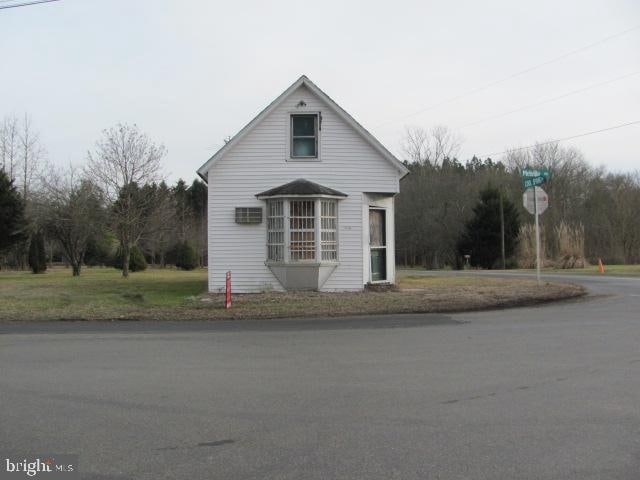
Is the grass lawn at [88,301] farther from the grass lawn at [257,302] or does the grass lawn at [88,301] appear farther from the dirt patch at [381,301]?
the dirt patch at [381,301]

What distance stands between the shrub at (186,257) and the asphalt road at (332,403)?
35.6 metres

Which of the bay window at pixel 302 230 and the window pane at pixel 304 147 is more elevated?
the window pane at pixel 304 147

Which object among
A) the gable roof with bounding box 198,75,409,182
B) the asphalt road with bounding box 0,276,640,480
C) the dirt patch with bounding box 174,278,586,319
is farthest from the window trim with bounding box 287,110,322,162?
the asphalt road with bounding box 0,276,640,480

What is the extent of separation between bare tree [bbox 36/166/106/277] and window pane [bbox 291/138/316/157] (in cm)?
1484

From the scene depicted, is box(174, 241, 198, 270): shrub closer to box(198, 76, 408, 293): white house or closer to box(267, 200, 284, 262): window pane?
box(198, 76, 408, 293): white house

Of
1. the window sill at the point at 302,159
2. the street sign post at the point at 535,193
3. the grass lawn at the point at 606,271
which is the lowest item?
the grass lawn at the point at 606,271

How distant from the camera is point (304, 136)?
18.8 metres

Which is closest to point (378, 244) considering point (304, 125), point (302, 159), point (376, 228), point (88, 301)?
point (376, 228)

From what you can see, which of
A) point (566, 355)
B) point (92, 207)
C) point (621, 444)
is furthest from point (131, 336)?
point (92, 207)

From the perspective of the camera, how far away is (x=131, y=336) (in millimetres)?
10992

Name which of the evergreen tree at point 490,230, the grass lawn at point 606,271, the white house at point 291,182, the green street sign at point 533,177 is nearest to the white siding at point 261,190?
the white house at point 291,182

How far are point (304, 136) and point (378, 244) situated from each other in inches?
170

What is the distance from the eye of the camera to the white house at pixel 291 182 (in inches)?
724

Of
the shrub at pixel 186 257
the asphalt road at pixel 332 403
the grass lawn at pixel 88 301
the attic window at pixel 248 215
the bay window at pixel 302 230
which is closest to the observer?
the asphalt road at pixel 332 403
